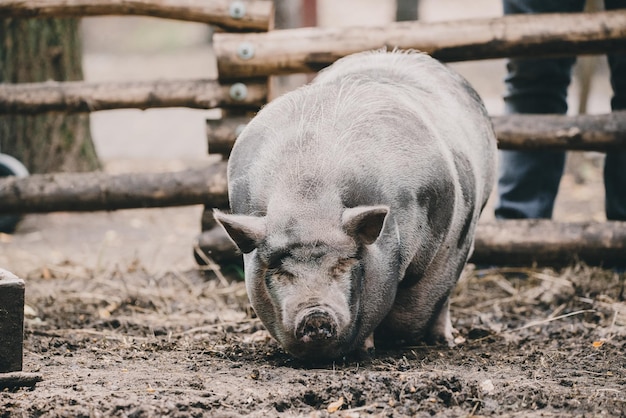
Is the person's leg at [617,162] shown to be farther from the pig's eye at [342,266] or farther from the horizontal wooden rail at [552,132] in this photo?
the pig's eye at [342,266]

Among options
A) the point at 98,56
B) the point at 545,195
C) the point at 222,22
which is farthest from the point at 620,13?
the point at 98,56

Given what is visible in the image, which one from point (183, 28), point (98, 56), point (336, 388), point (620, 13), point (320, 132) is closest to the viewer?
point (336, 388)

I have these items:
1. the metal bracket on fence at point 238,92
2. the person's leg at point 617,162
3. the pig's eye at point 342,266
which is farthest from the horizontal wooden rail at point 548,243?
the pig's eye at point 342,266

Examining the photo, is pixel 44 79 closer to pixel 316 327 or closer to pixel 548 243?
pixel 548 243

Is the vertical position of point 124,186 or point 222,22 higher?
point 222,22

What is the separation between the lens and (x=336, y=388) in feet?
9.16

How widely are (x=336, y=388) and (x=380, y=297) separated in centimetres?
50

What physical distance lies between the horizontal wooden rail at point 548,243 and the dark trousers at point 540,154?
0.24m

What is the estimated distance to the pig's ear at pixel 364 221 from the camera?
2.92 m

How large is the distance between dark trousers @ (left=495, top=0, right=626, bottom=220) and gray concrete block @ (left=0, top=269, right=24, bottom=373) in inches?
125

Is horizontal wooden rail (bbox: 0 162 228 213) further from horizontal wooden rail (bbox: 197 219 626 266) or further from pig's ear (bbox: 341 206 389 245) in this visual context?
pig's ear (bbox: 341 206 389 245)

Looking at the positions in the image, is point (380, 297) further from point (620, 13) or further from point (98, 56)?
point (98, 56)

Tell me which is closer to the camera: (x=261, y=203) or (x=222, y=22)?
(x=261, y=203)

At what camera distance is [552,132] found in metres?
4.94
